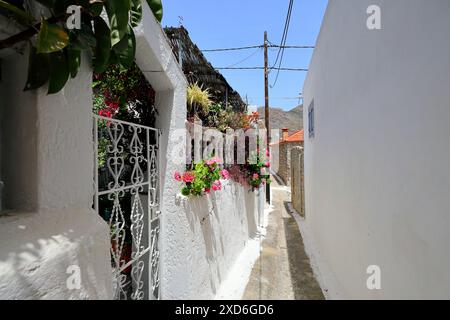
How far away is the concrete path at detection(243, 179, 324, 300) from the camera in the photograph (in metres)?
3.87

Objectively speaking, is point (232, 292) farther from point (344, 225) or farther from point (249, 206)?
point (249, 206)

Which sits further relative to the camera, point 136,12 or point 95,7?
point 136,12

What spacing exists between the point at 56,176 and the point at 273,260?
15.9 feet

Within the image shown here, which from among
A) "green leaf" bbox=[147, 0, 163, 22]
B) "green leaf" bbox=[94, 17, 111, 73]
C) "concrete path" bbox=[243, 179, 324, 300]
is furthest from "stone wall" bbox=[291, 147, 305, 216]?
"green leaf" bbox=[94, 17, 111, 73]

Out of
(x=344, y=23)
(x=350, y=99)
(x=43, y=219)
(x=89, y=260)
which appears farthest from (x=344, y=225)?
(x=43, y=219)

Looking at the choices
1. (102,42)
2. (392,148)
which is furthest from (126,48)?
(392,148)

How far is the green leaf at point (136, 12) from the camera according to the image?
120 centimetres

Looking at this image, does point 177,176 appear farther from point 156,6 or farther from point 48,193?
point 156,6

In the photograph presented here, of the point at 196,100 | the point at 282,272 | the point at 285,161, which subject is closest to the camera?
the point at 196,100

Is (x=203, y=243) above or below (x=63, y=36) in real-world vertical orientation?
below

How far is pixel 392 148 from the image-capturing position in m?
2.04

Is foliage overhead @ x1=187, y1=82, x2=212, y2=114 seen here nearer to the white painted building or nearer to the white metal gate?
the white metal gate

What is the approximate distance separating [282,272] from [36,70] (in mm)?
4867

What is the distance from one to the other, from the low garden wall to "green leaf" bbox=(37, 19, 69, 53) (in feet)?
6.61
